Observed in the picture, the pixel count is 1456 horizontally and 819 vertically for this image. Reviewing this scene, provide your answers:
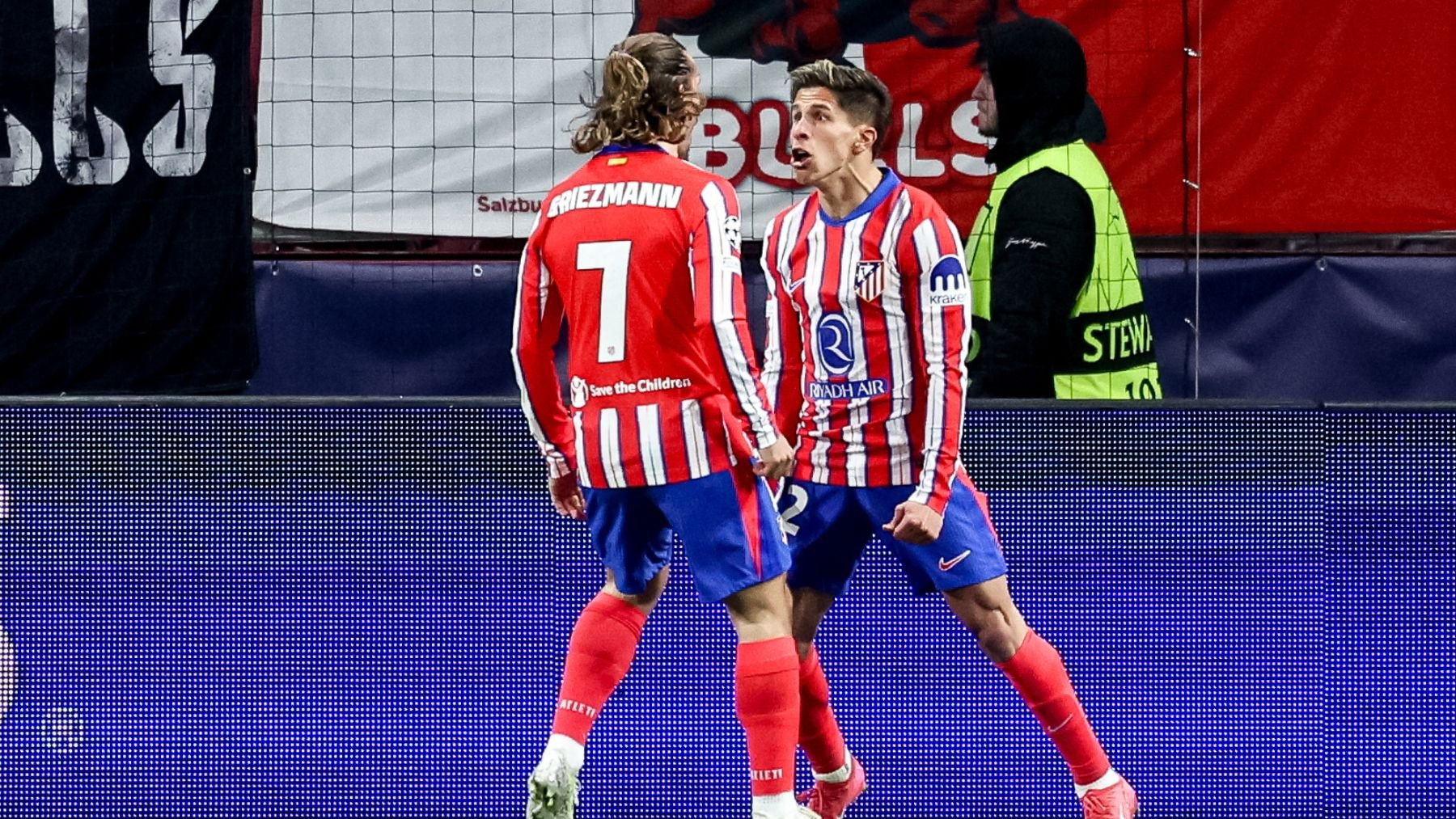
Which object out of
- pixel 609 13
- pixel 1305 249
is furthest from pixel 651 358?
pixel 1305 249

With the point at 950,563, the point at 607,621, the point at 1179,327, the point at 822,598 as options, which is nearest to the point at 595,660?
the point at 607,621

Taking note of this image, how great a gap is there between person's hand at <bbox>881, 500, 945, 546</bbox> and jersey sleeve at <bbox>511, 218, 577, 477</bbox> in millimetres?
693

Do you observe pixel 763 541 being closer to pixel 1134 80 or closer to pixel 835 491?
pixel 835 491

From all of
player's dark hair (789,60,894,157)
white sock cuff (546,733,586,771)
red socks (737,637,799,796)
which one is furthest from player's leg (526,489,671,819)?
player's dark hair (789,60,894,157)

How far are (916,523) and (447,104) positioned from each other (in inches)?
149

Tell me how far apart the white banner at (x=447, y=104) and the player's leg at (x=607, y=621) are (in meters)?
3.28

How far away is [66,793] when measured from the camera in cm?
427

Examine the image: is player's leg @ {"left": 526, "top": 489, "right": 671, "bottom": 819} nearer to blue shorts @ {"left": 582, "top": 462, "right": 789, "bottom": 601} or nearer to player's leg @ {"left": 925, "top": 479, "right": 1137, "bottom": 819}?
blue shorts @ {"left": 582, "top": 462, "right": 789, "bottom": 601}

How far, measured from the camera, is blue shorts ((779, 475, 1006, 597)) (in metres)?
3.90

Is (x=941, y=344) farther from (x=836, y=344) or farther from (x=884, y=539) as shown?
(x=884, y=539)

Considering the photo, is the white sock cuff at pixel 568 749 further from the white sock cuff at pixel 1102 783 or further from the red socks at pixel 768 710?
the white sock cuff at pixel 1102 783

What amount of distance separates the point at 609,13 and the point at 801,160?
3143 millimetres

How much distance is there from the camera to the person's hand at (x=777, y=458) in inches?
Answer: 143

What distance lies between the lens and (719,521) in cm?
373
